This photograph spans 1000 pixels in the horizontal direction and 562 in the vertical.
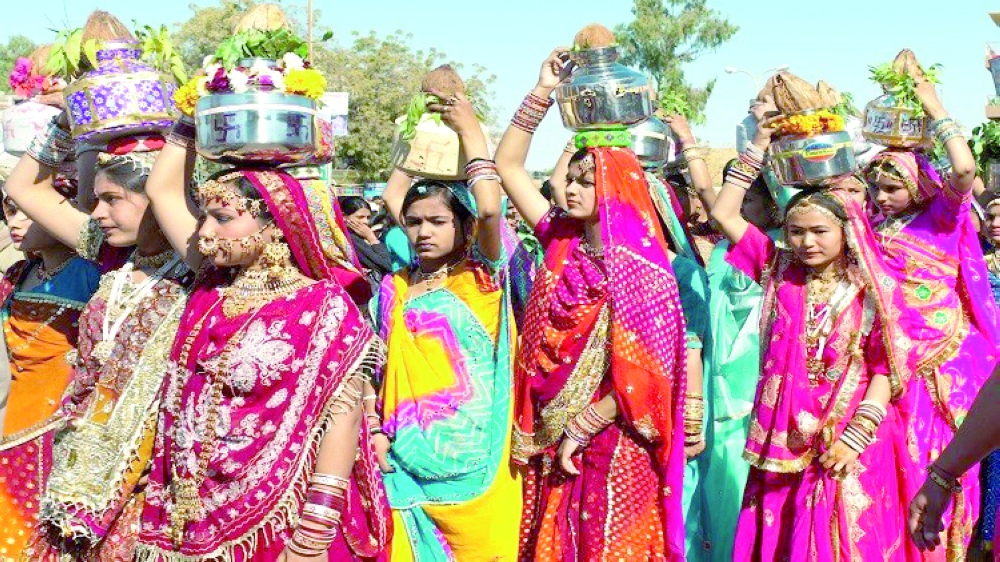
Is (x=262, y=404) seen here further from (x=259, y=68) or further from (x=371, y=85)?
(x=371, y=85)

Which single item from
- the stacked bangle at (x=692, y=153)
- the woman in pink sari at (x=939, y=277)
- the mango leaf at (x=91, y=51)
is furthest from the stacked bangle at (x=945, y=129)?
the mango leaf at (x=91, y=51)

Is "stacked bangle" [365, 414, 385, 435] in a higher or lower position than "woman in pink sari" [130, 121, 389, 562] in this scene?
lower

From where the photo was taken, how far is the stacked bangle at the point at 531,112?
5.12 m

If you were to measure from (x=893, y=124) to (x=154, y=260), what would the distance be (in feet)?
11.7

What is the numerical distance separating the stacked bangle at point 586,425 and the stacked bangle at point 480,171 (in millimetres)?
963

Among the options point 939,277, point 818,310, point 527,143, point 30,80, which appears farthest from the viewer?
point 939,277

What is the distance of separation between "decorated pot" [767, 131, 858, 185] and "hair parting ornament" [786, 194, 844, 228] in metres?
0.06

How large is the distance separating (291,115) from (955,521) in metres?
3.74

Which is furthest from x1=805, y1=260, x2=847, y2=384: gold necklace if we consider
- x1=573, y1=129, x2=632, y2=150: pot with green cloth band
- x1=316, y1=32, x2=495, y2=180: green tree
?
x1=316, y1=32, x2=495, y2=180: green tree

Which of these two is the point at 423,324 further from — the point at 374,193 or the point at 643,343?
the point at 374,193

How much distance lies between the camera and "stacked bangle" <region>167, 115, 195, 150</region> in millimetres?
4133

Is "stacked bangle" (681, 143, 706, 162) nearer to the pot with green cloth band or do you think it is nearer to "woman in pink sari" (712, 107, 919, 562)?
"woman in pink sari" (712, 107, 919, 562)

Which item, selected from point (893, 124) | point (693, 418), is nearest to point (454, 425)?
point (693, 418)

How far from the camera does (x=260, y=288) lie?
153 inches
